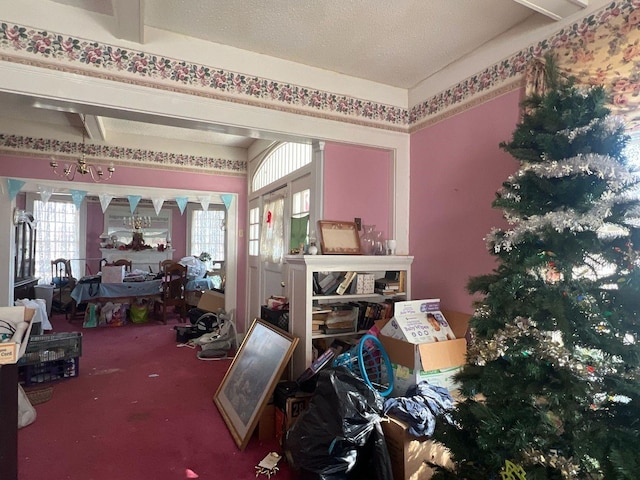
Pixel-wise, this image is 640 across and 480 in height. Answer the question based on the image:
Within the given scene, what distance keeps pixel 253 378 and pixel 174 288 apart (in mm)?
4259

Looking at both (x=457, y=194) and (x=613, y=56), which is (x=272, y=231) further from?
(x=613, y=56)

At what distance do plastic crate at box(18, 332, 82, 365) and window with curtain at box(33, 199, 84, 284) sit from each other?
481cm

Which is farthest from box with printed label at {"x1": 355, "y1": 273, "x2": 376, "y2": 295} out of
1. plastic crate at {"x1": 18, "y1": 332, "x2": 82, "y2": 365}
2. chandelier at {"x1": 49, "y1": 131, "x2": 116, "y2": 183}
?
chandelier at {"x1": 49, "y1": 131, "x2": 116, "y2": 183}

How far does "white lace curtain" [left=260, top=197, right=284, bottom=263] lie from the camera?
4.17 m

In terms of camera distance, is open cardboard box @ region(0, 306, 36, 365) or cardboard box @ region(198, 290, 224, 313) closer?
open cardboard box @ region(0, 306, 36, 365)

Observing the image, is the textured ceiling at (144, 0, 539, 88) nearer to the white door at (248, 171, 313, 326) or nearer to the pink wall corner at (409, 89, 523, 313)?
the pink wall corner at (409, 89, 523, 313)

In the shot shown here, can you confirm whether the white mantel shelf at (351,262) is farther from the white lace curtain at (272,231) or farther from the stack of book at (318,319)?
the white lace curtain at (272,231)

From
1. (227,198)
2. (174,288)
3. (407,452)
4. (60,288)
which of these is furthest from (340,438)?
(60,288)

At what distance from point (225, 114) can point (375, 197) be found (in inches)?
55.3

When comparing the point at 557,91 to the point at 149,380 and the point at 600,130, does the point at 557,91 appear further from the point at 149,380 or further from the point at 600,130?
the point at 149,380

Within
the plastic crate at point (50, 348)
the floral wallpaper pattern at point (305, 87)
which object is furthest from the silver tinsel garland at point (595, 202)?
the plastic crate at point (50, 348)

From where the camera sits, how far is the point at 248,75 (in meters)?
2.70

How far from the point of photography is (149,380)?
360 centimetres

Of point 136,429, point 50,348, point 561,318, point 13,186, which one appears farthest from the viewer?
point 13,186
